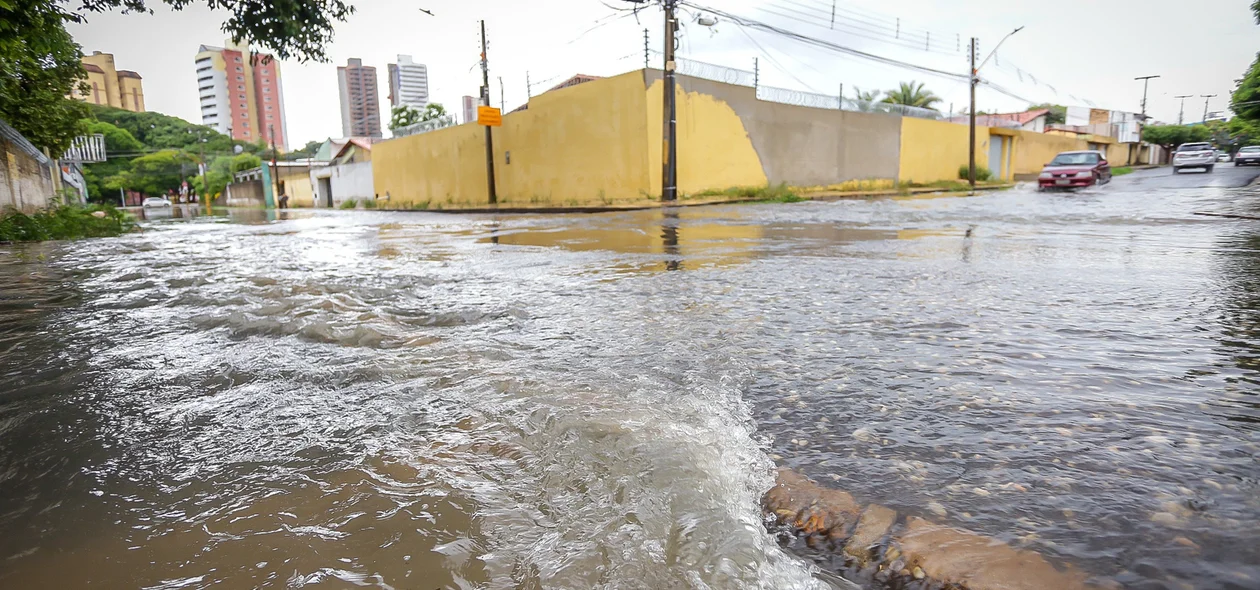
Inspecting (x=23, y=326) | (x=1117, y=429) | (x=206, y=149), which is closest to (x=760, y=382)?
(x=1117, y=429)

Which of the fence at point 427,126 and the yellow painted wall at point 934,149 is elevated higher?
the fence at point 427,126

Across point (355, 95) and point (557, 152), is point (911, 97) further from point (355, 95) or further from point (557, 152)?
point (355, 95)

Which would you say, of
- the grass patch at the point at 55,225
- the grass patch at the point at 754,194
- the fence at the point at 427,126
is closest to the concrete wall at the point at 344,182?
the fence at the point at 427,126

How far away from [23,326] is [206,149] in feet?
268

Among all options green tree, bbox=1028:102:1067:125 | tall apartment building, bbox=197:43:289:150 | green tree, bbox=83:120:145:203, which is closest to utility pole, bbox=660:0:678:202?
green tree, bbox=1028:102:1067:125

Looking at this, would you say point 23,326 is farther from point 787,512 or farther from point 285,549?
point 787,512

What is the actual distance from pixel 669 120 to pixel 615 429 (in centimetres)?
1486

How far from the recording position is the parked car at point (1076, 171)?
16938 millimetres

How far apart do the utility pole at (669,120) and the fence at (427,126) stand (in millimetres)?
11803

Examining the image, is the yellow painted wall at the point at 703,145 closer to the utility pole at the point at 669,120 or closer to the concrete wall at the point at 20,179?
the utility pole at the point at 669,120

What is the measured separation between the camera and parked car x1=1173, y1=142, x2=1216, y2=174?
82.7 feet

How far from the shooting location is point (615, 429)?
163 cm

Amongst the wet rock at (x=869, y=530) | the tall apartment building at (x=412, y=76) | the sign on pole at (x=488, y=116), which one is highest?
the tall apartment building at (x=412, y=76)

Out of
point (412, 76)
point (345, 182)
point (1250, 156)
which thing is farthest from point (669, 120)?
point (412, 76)
